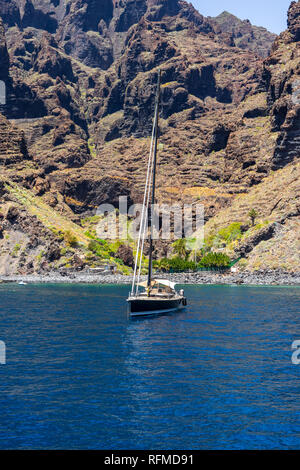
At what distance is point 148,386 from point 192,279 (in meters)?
149

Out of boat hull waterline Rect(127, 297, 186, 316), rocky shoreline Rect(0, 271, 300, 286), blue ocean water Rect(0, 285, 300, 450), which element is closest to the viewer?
blue ocean water Rect(0, 285, 300, 450)

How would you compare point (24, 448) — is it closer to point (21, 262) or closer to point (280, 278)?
point (280, 278)

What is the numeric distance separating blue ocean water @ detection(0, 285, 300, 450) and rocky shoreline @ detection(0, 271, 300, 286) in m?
104

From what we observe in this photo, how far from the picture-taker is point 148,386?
35.5 meters

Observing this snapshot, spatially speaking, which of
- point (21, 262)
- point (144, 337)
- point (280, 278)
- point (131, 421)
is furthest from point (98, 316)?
point (21, 262)

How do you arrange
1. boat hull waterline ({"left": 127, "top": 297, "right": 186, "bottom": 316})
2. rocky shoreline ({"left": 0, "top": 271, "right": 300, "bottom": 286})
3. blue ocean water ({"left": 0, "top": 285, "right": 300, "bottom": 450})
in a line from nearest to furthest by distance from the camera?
blue ocean water ({"left": 0, "top": 285, "right": 300, "bottom": 450}), boat hull waterline ({"left": 127, "top": 297, "right": 186, "bottom": 316}), rocky shoreline ({"left": 0, "top": 271, "right": 300, "bottom": 286})

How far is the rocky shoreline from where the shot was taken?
6673 inches

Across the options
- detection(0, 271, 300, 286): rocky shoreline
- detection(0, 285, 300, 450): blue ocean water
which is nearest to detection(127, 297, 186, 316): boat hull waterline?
detection(0, 285, 300, 450): blue ocean water

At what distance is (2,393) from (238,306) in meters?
63.7

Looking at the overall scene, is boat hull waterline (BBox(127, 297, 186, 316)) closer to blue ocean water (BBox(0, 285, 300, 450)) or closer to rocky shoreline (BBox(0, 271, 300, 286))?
blue ocean water (BBox(0, 285, 300, 450))

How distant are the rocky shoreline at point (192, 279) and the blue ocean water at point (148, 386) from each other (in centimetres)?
10422

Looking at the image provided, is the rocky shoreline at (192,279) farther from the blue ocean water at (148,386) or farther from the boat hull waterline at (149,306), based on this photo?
the blue ocean water at (148,386)

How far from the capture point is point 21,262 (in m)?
194

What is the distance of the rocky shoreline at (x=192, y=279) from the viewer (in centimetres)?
16950
